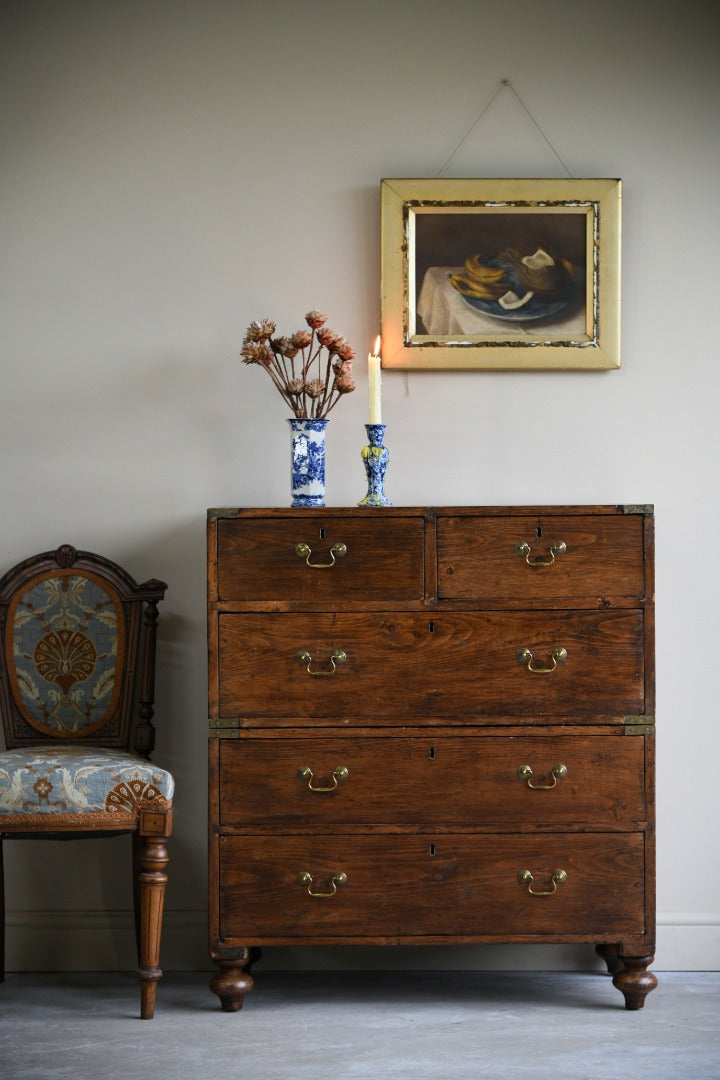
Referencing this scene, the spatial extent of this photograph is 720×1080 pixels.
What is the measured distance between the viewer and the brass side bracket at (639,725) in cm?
276

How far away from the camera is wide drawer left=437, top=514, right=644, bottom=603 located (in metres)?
2.77

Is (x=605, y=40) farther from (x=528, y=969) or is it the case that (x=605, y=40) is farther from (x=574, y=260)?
(x=528, y=969)

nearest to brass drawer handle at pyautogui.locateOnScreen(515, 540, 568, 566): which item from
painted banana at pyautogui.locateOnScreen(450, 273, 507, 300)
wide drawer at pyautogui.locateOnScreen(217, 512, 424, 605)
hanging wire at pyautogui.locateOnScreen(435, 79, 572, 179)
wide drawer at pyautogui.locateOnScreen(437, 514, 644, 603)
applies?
wide drawer at pyautogui.locateOnScreen(437, 514, 644, 603)

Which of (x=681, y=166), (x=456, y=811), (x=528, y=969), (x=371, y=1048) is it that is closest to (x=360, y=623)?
(x=456, y=811)

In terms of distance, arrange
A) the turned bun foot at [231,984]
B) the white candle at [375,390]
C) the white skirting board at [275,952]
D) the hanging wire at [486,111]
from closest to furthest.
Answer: the turned bun foot at [231,984]
the white candle at [375,390]
the white skirting board at [275,952]
the hanging wire at [486,111]

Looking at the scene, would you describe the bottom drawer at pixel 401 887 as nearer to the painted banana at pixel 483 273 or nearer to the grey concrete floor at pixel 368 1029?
the grey concrete floor at pixel 368 1029

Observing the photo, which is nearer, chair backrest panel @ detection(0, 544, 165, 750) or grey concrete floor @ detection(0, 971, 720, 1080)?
grey concrete floor @ detection(0, 971, 720, 1080)

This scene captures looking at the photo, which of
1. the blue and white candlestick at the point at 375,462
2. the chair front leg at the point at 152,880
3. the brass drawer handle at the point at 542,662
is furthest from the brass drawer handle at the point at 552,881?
the blue and white candlestick at the point at 375,462

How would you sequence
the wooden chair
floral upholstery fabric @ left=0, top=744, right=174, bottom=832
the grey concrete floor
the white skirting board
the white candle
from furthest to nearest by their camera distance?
the white skirting board, the wooden chair, the white candle, floral upholstery fabric @ left=0, top=744, right=174, bottom=832, the grey concrete floor

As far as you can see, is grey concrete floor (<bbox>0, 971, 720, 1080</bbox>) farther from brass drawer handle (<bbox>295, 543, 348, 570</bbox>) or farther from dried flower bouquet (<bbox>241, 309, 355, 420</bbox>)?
dried flower bouquet (<bbox>241, 309, 355, 420</bbox>)

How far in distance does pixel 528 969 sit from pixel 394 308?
1868mm

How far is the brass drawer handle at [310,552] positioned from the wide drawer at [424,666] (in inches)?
4.6

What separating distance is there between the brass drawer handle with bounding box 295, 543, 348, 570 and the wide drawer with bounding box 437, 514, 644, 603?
0.76 feet

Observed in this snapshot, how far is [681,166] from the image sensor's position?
10.8 ft
